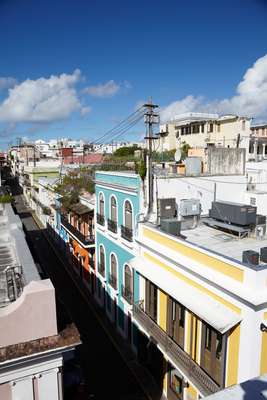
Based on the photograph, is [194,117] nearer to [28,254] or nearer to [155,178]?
[155,178]

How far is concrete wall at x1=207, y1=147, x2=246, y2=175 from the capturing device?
1667 centimetres

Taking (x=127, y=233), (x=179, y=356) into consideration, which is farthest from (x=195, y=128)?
(x=179, y=356)

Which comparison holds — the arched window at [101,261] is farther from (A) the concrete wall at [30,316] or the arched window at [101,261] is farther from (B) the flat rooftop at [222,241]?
(A) the concrete wall at [30,316]

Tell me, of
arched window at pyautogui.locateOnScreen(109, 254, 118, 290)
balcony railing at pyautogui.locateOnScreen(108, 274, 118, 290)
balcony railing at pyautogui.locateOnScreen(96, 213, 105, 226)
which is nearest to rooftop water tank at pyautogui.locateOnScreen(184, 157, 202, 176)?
balcony railing at pyautogui.locateOnScreen(96, 213, 105, 226)

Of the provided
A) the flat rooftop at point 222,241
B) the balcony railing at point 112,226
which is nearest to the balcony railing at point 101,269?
the balcony railing at point 112,226

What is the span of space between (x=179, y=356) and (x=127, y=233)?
20.0ft

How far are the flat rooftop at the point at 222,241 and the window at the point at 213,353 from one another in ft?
8.05

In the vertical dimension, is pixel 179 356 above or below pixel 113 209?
below

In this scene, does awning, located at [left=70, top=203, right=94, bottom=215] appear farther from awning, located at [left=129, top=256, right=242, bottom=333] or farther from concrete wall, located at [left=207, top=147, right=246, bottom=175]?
awning, located at [left=129, top=256, right=242, bottom=333]

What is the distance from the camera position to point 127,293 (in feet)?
49.2

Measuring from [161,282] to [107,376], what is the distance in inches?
242

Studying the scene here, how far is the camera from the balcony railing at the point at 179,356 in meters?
8.74

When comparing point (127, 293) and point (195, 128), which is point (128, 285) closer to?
point (127, 293)

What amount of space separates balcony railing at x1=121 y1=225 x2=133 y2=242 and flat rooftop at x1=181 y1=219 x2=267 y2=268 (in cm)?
260
